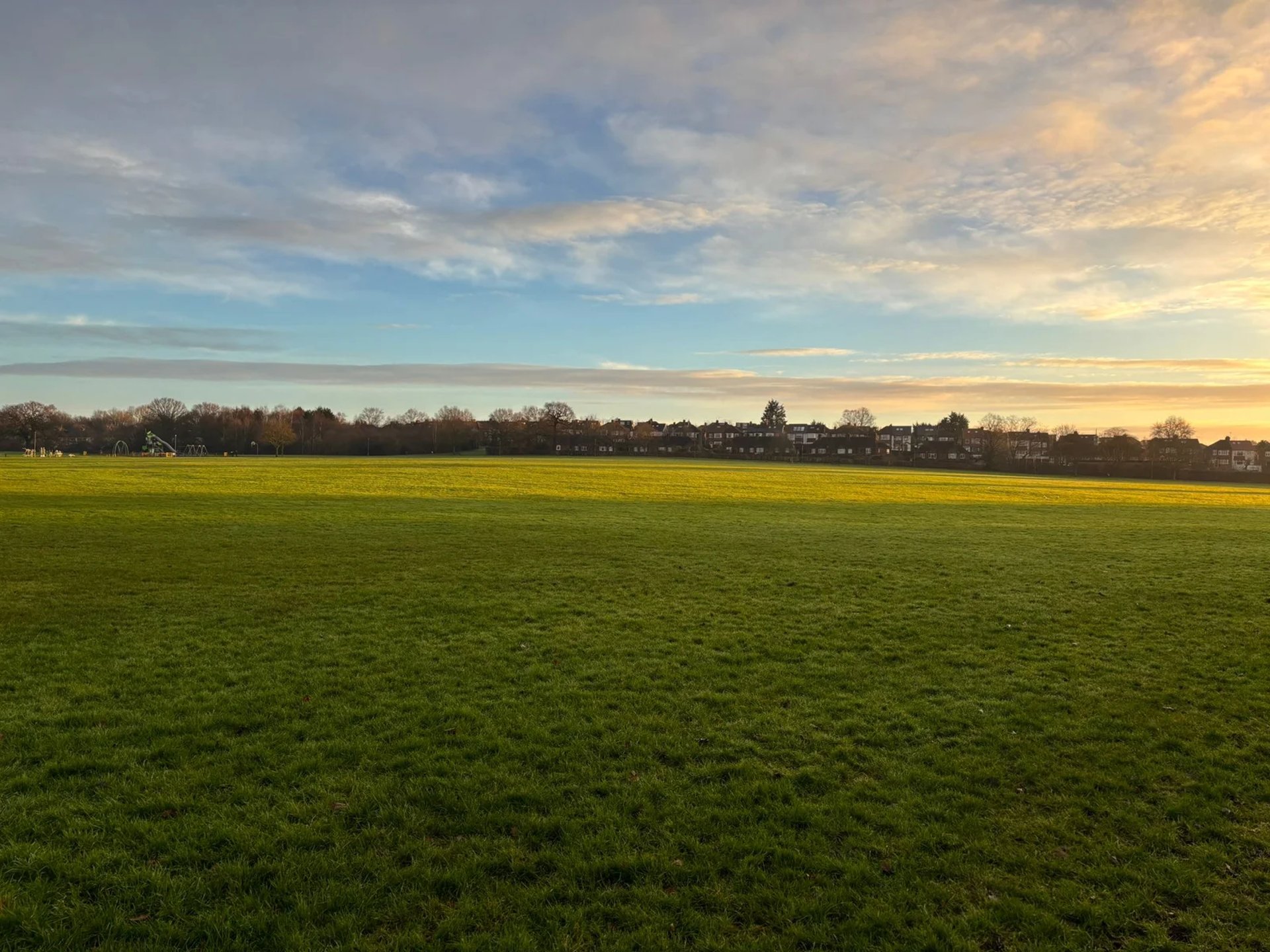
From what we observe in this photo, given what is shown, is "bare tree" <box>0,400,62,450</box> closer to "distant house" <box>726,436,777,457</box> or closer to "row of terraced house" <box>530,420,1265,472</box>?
"row of terraced house" <box>530,420,1265,472</box>

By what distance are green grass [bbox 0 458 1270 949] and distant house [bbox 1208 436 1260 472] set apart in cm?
12853

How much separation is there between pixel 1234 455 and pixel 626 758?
188 meters

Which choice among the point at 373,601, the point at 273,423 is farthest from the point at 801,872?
the point at 273,423

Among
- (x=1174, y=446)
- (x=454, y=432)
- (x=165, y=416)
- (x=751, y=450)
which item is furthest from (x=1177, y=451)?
(x=165, y=416)

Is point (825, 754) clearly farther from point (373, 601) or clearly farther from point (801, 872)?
point (373, 601)

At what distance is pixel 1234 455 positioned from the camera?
150000mm

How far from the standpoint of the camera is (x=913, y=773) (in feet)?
24.3

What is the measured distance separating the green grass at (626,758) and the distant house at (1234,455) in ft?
422

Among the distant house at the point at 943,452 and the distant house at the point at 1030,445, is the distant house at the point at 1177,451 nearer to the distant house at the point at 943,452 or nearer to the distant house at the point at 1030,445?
the distant house at the point at 1030,445

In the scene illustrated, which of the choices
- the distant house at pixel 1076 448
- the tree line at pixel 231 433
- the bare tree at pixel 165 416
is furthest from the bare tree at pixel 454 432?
the distant house at pixel 1076 448

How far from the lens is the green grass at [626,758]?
5312mm

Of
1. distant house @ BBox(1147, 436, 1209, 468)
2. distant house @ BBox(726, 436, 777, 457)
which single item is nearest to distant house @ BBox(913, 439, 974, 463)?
distant house @ BBox(1147, 436, 1209, 468)

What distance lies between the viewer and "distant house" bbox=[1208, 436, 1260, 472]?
119m

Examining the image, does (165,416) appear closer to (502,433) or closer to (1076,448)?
(502,433)
